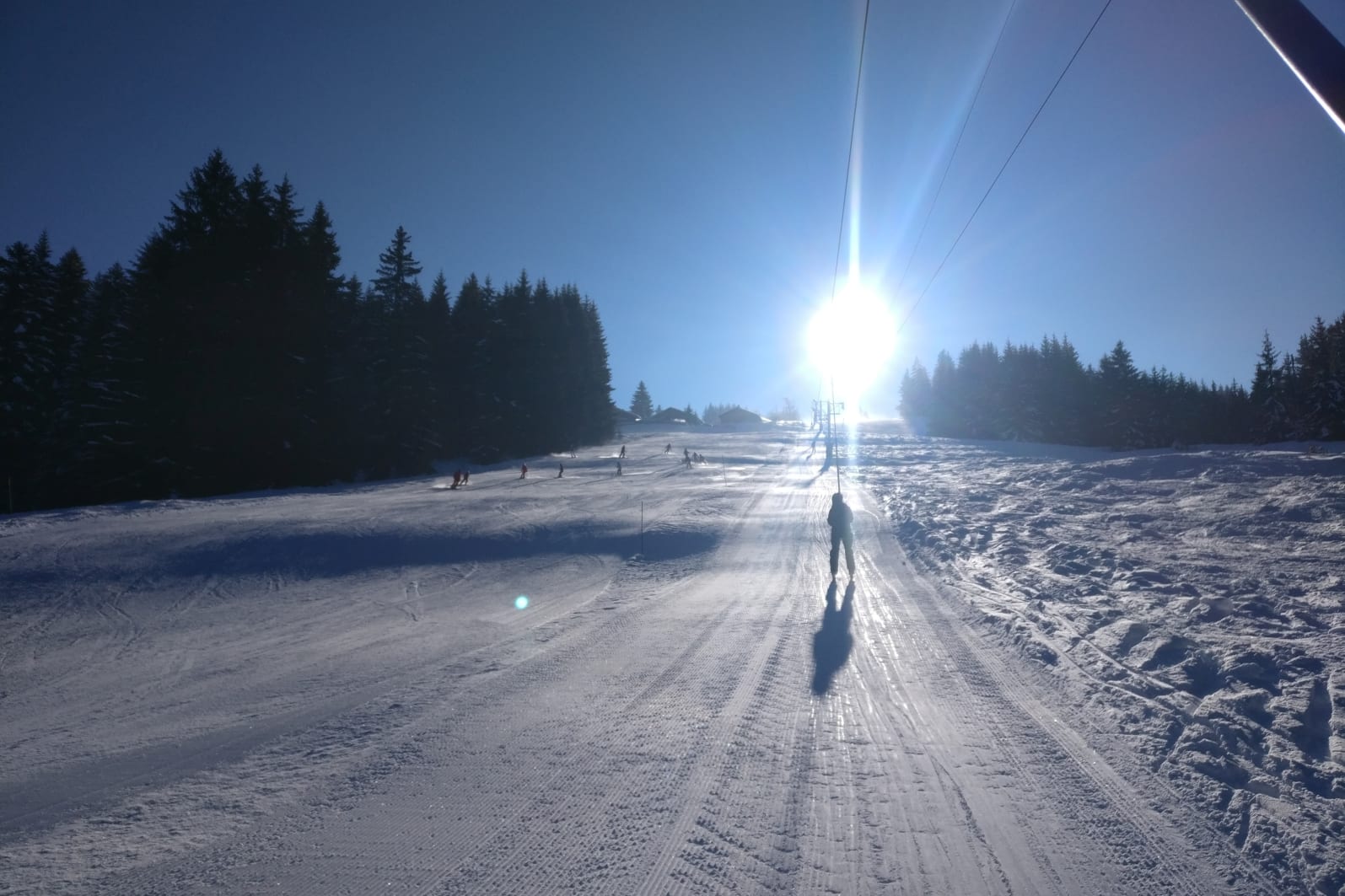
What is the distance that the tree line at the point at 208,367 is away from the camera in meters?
29.4

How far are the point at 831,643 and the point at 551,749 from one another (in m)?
4.22

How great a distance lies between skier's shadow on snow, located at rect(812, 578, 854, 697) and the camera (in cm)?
680

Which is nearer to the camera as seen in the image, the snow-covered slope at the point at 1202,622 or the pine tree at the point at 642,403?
the snow-covered slope at the point at 1202,622

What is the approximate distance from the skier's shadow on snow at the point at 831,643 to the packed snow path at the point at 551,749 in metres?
0.05

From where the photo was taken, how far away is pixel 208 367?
30.2 meters

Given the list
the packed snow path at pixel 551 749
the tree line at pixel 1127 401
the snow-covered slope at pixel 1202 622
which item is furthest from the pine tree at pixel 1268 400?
the packed snow path at pixel 551 749

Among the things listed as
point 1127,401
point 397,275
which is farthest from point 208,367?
point 1127,401

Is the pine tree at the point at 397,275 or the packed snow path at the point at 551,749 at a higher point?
the pine tree at the point at 397,275

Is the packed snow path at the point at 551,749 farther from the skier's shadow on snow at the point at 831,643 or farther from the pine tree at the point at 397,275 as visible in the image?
the pine tree at the point at 397,275

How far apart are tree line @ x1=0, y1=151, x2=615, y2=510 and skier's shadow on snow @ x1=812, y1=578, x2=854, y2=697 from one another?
99.7 ft

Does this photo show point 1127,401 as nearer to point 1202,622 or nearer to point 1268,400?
point 1268,400

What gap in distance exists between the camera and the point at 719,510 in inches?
902

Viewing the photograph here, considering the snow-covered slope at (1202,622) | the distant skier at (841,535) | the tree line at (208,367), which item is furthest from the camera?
the tree line at (208,367)

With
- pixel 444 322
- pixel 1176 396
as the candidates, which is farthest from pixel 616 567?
pixel 1176 396
